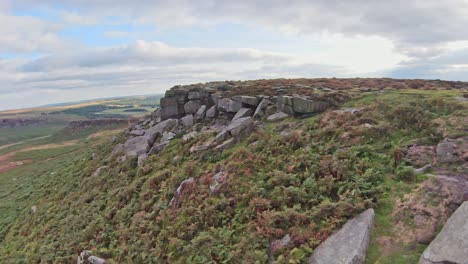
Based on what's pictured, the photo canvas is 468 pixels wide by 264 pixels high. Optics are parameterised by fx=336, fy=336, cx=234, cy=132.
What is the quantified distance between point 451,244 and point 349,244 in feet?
8.95

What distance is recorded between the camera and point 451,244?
930cm

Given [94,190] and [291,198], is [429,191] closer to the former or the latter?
[291,198]

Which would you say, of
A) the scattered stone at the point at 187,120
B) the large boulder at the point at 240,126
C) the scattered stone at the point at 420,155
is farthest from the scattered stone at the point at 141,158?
the scattered stone at the point at 420,155

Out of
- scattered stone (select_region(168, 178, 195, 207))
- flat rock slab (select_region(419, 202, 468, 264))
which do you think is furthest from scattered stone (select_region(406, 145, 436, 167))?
scattered stone (select_region(168, 178, 195, 207))

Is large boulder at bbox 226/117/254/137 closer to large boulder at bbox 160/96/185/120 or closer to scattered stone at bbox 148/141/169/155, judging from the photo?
scattered stone at bbox 148/141/169/155

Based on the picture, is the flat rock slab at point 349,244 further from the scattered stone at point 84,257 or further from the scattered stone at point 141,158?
the scattered stone at point 141,158

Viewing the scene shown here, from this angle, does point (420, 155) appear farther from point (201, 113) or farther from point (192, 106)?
point (192, 106)

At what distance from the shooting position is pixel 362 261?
32.8ft

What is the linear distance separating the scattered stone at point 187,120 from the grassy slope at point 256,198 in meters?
4.85

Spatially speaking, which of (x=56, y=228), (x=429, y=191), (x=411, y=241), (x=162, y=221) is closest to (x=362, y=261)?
(x=411, y=241)

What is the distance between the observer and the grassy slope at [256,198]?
12.2 metres

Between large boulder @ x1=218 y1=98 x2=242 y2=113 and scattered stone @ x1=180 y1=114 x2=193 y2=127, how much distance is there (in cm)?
304

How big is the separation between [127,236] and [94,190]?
34.2 feet

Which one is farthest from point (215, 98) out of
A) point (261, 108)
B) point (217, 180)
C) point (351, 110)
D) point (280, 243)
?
point (280, 243)
